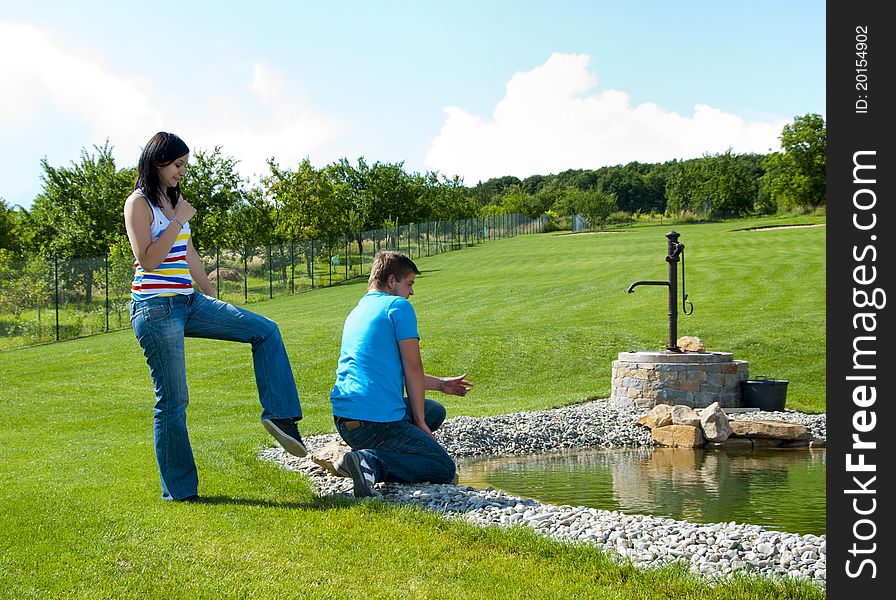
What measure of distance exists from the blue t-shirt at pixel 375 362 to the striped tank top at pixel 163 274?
39.3 inches

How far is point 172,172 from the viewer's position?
446 cm

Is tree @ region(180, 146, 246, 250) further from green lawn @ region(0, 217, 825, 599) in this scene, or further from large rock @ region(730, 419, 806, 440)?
large rock @ region(730, 419, 806, 440)

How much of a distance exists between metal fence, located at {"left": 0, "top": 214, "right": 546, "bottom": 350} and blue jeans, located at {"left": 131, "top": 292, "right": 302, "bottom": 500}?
19.3 m

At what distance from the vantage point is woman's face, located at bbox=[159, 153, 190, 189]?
14.6 feet

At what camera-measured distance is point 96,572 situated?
333 cm

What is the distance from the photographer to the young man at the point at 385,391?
4.95 meters

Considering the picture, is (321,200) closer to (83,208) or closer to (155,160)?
(83,208)

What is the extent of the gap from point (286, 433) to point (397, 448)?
800 millimetres

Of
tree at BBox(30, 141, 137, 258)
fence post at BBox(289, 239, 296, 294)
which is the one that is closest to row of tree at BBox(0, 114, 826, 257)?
tree at BBox(30, 141, 137, 258)

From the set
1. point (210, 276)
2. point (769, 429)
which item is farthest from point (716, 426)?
point (210, 276)

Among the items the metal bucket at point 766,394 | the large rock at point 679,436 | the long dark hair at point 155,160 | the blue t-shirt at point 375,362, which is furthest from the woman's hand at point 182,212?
the metal bucket at point 766,394

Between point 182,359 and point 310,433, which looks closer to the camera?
point 182,359

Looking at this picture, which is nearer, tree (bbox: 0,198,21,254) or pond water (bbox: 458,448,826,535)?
pond water (bbox: 458,448,826,535)

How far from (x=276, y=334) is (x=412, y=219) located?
4750 cm
